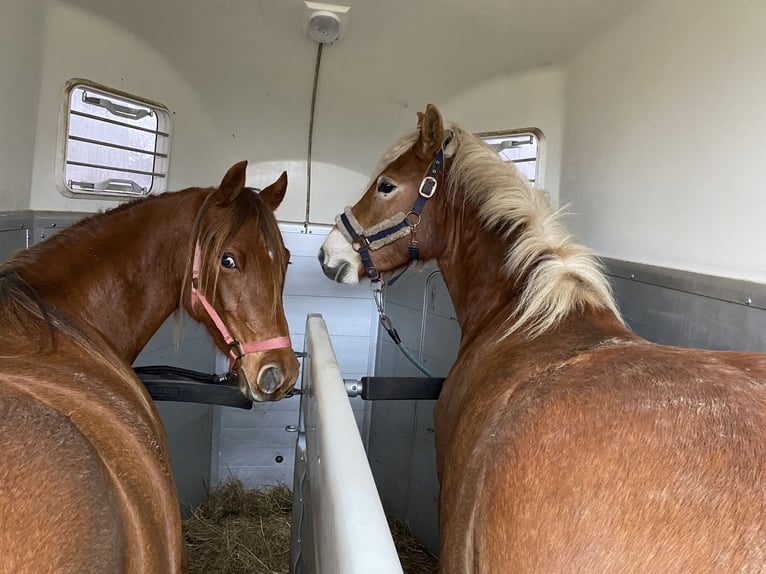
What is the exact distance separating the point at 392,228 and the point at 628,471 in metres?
1.25

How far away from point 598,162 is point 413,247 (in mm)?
1100

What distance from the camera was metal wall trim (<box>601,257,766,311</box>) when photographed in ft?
4.34

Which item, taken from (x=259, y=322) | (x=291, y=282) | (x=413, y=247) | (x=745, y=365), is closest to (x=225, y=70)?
(x=291, y=282)

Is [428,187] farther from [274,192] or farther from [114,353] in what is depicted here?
[114,353]

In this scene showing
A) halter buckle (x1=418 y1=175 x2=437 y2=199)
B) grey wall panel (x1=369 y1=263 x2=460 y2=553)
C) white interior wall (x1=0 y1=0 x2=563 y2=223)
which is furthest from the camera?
grey wall panel (x1=369 y1=263 x2=460 y2=553)

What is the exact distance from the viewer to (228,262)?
1421 mm

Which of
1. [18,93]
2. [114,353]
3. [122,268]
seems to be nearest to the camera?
[114,353]

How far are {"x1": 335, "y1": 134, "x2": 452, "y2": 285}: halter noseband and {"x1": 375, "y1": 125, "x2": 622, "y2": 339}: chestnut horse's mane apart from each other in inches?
2.4

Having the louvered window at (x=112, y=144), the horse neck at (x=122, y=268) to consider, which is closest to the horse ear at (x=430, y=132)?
the horse neck at (x=122, y=268)

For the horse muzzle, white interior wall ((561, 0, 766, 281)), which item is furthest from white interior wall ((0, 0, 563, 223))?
the horse muzzle

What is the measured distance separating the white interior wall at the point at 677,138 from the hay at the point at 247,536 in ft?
6.15

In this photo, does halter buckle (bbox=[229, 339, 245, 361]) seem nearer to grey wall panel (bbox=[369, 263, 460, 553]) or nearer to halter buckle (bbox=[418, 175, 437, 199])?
halter buckle (bbox=[418, 175, 437, 199])

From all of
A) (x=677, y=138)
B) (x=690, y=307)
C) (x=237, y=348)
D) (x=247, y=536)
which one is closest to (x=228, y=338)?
(x=237, y=348)

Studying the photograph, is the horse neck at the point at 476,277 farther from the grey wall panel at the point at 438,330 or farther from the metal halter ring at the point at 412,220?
the grey wall panel at the point at 438,330
